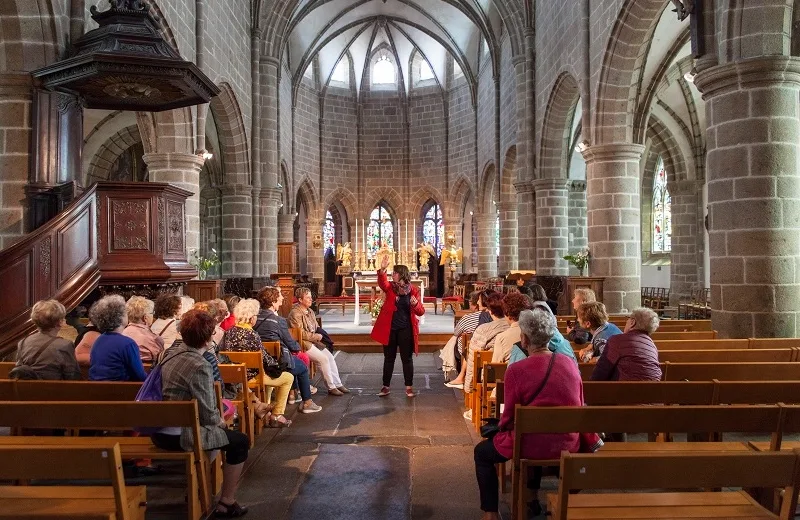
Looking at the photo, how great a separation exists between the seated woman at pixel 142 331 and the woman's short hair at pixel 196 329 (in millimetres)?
1638

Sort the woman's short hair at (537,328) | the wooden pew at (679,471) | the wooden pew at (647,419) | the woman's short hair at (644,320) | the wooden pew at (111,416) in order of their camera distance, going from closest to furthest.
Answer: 1. the wooden pew at (679,471)
2. the wooden pew at (647,419)
3. the wooden pew at (111,416)
4. the woman's short hair at (537,328)
5. the woman's short hair at (644,320)

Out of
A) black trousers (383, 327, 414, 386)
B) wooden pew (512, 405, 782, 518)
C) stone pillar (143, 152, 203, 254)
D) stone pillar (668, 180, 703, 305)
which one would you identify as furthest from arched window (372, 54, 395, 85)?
wooden pew (512, 405, 782, 518)

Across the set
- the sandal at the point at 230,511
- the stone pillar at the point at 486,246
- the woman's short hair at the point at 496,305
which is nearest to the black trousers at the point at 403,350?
the woman's short hair at the point at 496,305

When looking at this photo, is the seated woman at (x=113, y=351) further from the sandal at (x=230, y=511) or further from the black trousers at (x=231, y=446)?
the sandal at (x=230, y=511)

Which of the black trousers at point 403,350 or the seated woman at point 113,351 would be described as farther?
the black trousers at point 403,350

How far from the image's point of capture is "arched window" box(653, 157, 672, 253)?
21781 millimetres

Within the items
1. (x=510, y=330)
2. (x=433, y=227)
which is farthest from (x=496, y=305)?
(x=433, y=227)

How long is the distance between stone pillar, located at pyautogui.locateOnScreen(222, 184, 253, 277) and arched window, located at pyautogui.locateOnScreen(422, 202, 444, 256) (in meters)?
13.0

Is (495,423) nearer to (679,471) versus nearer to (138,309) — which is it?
(679,471)

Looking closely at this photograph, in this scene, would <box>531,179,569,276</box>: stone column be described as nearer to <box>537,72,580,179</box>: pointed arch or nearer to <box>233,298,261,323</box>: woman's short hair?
<box>537,72,580,179</box>: pointed arch

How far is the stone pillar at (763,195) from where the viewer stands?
6.93 m

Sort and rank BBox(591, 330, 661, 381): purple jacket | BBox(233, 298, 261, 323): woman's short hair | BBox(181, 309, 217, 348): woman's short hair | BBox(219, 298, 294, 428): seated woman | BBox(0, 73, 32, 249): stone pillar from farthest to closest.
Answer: BBox(0, 73, 32, 249): stone pillar
BBox(233, 298, 261, 323): woman's short hair
BBox(219, 298, 294, 428): seated woman
BBox(591, 330, 661, 381): purple jacket
BBox(181, 309, 217, 348): woman's short hair

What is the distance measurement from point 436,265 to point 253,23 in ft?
46.4

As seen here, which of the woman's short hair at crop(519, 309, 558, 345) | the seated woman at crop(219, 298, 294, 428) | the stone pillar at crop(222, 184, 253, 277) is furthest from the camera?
the stone pillar at crop(222, 184, 253, 277)
